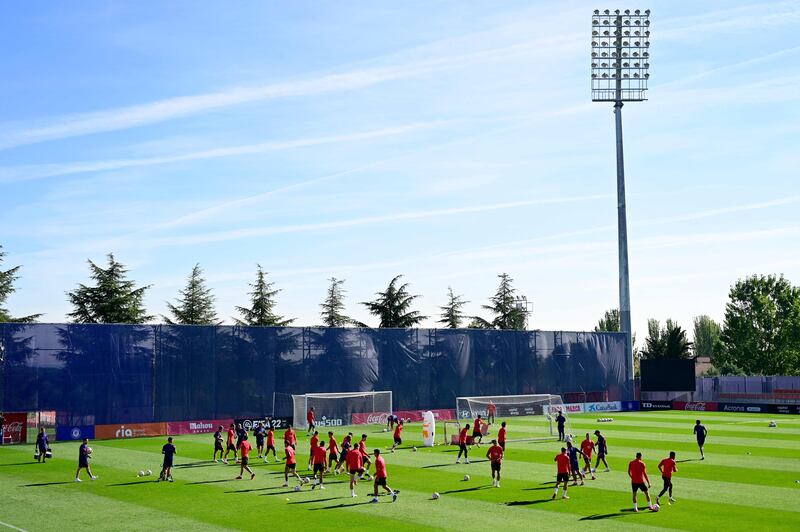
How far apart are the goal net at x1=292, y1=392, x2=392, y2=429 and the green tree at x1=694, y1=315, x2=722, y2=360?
115752mm

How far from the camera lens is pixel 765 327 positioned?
364 feet

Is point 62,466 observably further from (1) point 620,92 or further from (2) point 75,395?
(1) point 620,92

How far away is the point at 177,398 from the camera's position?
202 feet

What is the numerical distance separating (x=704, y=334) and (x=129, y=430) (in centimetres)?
13843

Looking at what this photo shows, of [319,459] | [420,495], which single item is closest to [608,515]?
[420,495]

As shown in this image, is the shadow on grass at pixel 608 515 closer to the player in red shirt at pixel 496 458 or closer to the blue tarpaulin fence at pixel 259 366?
the player in red shirt at pixel 496 458

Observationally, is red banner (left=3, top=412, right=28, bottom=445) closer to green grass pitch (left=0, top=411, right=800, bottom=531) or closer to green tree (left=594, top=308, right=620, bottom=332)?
green grass pitch (left=0, top=411, right=800, bottom=531)

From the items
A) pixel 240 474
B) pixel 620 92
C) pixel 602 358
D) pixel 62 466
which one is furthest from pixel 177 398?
pixel 620 92

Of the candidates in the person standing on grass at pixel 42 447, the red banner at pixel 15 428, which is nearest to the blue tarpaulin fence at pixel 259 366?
the red banner at pixel 15 428

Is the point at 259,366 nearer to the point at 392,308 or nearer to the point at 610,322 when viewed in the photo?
the point at 392,308

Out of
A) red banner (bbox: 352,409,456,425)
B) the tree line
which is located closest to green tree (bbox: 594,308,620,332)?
the tree line

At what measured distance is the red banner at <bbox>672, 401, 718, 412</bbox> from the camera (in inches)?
3177

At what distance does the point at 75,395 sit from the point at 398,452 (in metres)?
25.8

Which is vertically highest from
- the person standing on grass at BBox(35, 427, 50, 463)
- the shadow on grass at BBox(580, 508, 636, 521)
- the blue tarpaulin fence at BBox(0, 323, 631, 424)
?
the blue tarpaulin fence at BBox(0, 323, 631, 424)
